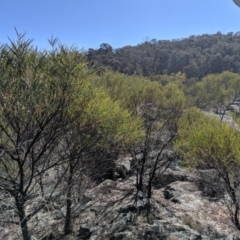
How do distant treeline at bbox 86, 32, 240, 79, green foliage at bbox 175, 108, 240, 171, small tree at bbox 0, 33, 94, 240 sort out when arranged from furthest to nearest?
distant treeline at bbox 86, 32, 240, 79 < green foliage at bbox 175, 108, 240, 171 < small tree at bbox 0, 33, 94, 240

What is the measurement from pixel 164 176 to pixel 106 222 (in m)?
5.93

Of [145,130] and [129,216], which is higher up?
[145,130]

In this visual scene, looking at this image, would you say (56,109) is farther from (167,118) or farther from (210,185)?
(167,118)

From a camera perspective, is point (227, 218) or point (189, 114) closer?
point (227, 218)

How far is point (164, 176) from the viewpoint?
1466cm

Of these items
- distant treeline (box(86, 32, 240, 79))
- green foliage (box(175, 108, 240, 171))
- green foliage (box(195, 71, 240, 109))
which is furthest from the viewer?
distant treeline (box(86, 32, 240, 79))

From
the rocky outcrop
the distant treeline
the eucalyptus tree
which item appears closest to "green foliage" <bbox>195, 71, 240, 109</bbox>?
the eucalyptus tree

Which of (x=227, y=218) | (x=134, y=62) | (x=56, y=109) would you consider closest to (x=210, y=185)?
(x=227, y=218)

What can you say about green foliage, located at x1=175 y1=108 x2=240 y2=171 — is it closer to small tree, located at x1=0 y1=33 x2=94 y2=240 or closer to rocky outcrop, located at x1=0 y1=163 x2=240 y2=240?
rocky outcrop, located at x1=0 y1=163 x2=240 y2=240

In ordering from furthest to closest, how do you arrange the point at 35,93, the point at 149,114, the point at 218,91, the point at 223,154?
the point at 218,91, the point at 149,114, the point at 223,154, the point at 35,93

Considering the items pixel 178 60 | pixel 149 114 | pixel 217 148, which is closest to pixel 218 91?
pixel 149 114

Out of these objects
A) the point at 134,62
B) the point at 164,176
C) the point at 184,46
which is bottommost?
the point at 164,176

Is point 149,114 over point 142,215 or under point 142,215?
over

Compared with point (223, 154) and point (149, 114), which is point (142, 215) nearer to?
point (223, 154)
